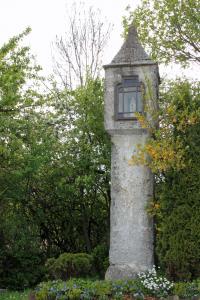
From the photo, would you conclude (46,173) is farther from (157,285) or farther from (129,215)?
(157,285)

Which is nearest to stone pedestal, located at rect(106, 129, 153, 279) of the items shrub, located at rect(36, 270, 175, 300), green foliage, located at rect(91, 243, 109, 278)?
shrub, located at rect(36, 270, 175, 300)

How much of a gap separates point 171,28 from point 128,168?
20.3ft

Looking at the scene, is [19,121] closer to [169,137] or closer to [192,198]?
[169,137]

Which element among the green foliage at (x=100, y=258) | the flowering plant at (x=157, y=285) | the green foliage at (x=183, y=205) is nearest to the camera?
the flowering plant at (x=157, y=285)

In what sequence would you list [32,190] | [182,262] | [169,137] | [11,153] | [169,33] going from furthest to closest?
[32,190] → [169,33] → [11,153] → [169,137] → [182,262]

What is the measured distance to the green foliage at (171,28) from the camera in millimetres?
15289

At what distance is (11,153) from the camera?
14586 mm

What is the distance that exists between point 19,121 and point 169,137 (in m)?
5.44

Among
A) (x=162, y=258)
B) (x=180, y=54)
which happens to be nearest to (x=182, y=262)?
(x=162, y=258)

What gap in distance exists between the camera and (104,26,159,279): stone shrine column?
451 inches

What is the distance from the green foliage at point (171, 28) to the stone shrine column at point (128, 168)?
3652 mm

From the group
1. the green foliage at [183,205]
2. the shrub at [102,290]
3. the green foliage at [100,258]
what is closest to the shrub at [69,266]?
the shrub at [102,290]

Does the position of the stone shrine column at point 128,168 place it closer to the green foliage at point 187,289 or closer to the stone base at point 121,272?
the stone base at point 121,272

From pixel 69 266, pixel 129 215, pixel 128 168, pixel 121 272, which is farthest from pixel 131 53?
pixel 69 266
